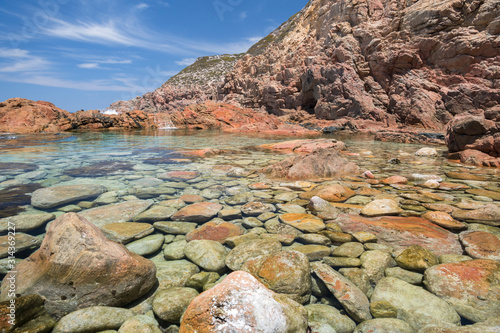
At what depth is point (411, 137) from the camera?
59.3ft

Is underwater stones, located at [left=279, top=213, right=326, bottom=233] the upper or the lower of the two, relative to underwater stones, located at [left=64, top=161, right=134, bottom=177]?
lower

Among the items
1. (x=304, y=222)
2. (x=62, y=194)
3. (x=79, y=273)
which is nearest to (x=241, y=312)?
(x=79, y=273)

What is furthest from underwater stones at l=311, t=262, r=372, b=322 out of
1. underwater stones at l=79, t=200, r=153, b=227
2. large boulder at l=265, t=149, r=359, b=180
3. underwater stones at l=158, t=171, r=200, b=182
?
underwater stones at l=158, t=171, r=200, b=182

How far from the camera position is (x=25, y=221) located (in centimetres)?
321

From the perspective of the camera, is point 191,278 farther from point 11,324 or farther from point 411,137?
point 411,137

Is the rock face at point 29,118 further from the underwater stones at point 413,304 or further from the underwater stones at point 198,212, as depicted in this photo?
the underwater stones at point 413,304

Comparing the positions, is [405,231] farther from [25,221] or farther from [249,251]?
[25,221]

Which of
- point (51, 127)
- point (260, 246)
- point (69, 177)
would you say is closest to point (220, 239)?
point (260, 246)

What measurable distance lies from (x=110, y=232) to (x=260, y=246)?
74.5 inches

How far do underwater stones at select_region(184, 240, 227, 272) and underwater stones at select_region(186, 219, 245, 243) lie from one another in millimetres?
232

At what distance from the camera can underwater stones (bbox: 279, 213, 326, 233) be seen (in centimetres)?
324

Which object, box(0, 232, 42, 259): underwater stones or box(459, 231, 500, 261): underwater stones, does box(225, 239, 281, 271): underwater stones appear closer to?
box(459, 231, 500, 261): underwater stones

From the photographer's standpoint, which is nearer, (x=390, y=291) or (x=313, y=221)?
(x=390, y=291)

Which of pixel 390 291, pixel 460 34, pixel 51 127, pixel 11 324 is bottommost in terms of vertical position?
pixel 390 291
